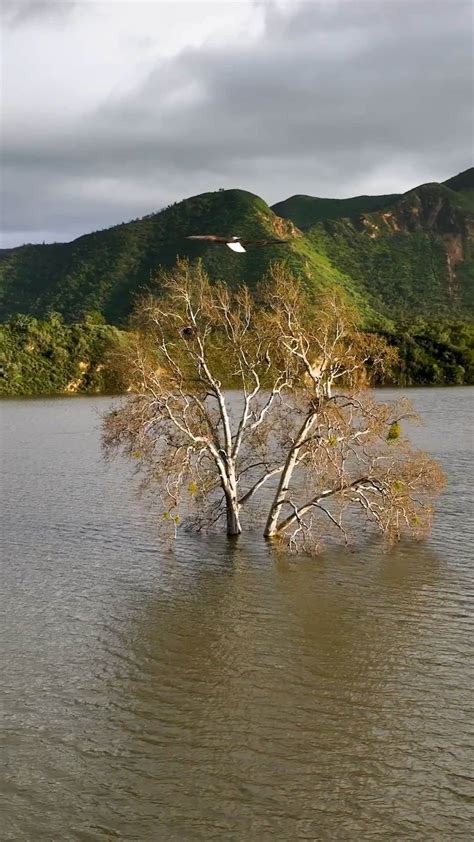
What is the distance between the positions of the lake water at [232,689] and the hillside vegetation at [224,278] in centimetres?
10012

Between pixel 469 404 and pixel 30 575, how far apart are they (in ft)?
222

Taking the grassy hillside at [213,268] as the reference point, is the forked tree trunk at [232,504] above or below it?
below

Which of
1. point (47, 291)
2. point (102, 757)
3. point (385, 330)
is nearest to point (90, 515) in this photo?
point (102, 757)

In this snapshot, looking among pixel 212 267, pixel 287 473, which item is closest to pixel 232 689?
pixel 287 473

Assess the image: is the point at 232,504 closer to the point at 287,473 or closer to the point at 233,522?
the point at 233,522

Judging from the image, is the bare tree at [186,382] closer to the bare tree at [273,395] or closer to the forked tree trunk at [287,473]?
the bare tree at [273,395]

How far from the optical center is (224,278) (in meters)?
147

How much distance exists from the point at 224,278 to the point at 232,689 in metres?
133

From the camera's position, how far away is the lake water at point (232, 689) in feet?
42.3

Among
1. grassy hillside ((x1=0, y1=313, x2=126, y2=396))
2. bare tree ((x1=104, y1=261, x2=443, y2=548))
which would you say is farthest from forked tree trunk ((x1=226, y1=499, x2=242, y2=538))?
grassy hillside ((x1=0, y1=313, x2=126, y2=396))

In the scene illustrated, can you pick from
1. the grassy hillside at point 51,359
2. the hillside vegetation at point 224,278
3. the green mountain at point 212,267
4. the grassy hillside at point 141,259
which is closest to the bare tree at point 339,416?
the grassy hillside at point 51,359

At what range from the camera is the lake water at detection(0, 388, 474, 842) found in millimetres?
12891

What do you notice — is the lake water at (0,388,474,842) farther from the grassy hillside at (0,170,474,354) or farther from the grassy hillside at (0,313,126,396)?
the grassy hillside at (0,170,474,354)

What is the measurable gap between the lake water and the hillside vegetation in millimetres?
100115
